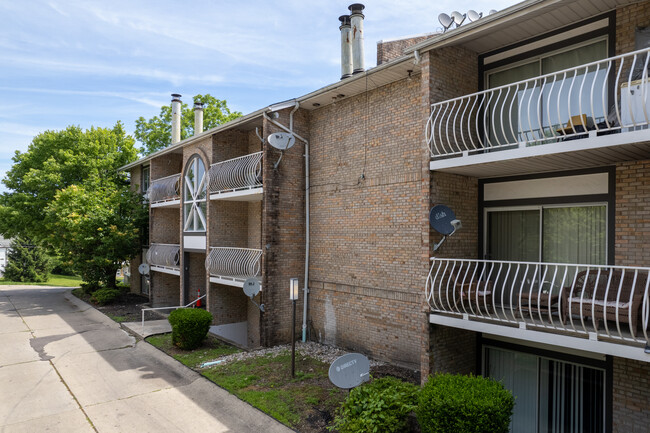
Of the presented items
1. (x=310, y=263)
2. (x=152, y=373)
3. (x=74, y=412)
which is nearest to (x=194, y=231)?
(x=310, y=263)

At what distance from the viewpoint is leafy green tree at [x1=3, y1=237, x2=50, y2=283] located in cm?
3631

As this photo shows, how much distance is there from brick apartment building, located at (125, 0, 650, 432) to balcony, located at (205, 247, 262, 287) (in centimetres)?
8

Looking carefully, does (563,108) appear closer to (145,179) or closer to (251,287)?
(251,287)

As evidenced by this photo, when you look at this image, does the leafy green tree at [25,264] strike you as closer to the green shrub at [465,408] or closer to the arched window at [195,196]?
the arched window at [195,196]

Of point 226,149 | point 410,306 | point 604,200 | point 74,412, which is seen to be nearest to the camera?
point 604,200

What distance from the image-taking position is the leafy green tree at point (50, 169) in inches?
972

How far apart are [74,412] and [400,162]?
897cm

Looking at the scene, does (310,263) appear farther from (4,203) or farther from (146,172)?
(4,203)

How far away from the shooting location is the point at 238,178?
1371cm

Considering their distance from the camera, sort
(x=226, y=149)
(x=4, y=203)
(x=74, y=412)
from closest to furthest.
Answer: (x=74, y=412) → (x=226, y=149) → (x=4, y=203)

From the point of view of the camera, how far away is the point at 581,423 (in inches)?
272

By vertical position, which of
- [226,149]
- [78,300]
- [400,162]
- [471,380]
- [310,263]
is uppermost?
[226,149]

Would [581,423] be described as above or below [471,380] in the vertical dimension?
below

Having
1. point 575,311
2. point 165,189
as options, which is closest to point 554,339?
point 575,311
